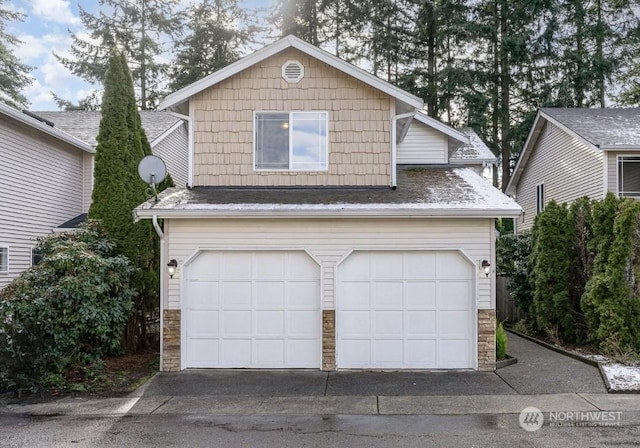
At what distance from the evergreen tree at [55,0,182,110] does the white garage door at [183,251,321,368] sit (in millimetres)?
19850

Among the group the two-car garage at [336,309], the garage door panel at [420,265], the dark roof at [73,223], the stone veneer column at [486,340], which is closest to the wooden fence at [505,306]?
the stone veneer column at [486,340]

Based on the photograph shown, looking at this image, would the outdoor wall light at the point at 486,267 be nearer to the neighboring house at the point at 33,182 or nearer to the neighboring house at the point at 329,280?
the neighboring house at the point at 329,280

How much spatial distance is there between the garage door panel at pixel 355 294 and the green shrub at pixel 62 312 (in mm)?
4049

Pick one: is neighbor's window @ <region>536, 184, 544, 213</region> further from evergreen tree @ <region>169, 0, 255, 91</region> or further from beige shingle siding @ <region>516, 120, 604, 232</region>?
evergreen tree @ <region>169, 0, 255, 91</region>

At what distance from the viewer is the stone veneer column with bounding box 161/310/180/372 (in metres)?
8.68

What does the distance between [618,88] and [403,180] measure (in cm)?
2030

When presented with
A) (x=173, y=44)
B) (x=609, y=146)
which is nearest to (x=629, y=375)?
(x=609, y=146)

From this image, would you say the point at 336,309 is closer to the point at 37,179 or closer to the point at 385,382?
the point at 385,382

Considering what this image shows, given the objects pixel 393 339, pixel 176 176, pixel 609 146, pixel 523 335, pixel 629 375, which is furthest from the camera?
pixel 176 176

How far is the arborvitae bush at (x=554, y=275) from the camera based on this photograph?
10508 mm

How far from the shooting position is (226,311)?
29.0 feet

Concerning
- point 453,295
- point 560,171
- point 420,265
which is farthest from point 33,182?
point 560,171

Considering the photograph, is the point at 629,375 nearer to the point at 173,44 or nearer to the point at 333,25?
the point at 333,25

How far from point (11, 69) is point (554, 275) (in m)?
27.5
